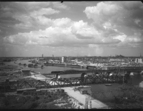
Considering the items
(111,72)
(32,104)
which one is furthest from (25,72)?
(32,104)

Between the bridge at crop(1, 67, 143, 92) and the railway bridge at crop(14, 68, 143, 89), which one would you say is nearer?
the bridge at crop(1, 67, 143, 92)

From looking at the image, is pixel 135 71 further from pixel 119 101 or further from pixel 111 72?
pixel 119 101

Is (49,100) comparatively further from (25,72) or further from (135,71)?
(135,71)

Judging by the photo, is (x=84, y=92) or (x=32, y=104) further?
(x=84, y=92)

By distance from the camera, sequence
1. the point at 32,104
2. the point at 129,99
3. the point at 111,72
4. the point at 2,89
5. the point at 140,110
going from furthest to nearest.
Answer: the point at 111,72 → the point at 2,89 → the point at 129,99 → the point at 32,104 → the point at 140,110

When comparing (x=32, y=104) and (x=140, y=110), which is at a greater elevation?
(x=140, y=110)

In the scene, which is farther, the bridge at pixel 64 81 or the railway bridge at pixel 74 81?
the railway bridge at pixel 74 81

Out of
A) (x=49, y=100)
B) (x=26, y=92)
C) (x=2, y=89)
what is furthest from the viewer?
(x=2, y=89)

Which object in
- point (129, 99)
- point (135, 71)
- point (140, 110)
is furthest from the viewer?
point (135, 71)

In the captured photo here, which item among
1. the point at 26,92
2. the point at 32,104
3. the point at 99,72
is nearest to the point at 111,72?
the point at 99,72
